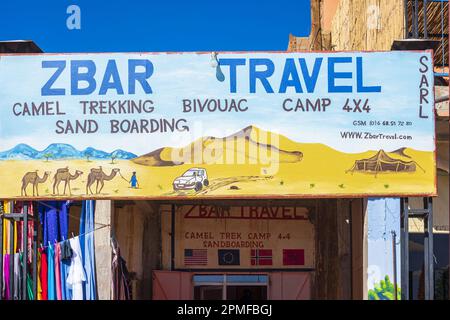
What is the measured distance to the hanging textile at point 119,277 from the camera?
1486cm

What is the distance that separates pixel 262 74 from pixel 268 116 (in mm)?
664

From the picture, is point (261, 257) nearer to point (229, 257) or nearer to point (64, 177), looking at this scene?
point (229, 257)

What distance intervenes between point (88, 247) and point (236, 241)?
4955 millimetres

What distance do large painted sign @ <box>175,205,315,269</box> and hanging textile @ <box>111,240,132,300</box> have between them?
7.30 feet

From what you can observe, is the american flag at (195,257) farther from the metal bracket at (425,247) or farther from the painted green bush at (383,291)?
the metal bracket at (425,247)

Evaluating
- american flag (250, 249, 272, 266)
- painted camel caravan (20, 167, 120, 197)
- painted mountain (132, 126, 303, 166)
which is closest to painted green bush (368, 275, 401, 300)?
painted mountain (132, 126, 303, 166)

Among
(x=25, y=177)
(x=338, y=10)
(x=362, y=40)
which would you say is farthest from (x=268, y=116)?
(x=338, y=10)

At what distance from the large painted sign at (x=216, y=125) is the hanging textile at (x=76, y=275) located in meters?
Answer: 1.00

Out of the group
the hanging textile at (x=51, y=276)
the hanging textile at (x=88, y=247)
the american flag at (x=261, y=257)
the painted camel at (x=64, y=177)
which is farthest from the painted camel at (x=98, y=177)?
the american flag at (x=261, y=257)

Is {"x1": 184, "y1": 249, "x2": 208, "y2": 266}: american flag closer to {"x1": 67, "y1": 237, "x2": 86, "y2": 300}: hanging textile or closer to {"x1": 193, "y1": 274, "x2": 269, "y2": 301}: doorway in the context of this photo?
{"x1": 193, "y1": 274, "x2": 269, "y2": 301}: doorway

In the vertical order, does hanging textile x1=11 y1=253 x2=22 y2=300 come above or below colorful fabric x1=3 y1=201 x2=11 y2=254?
below

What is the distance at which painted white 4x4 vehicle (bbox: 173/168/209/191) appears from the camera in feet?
45.6

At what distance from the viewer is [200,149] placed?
45.9 feet
